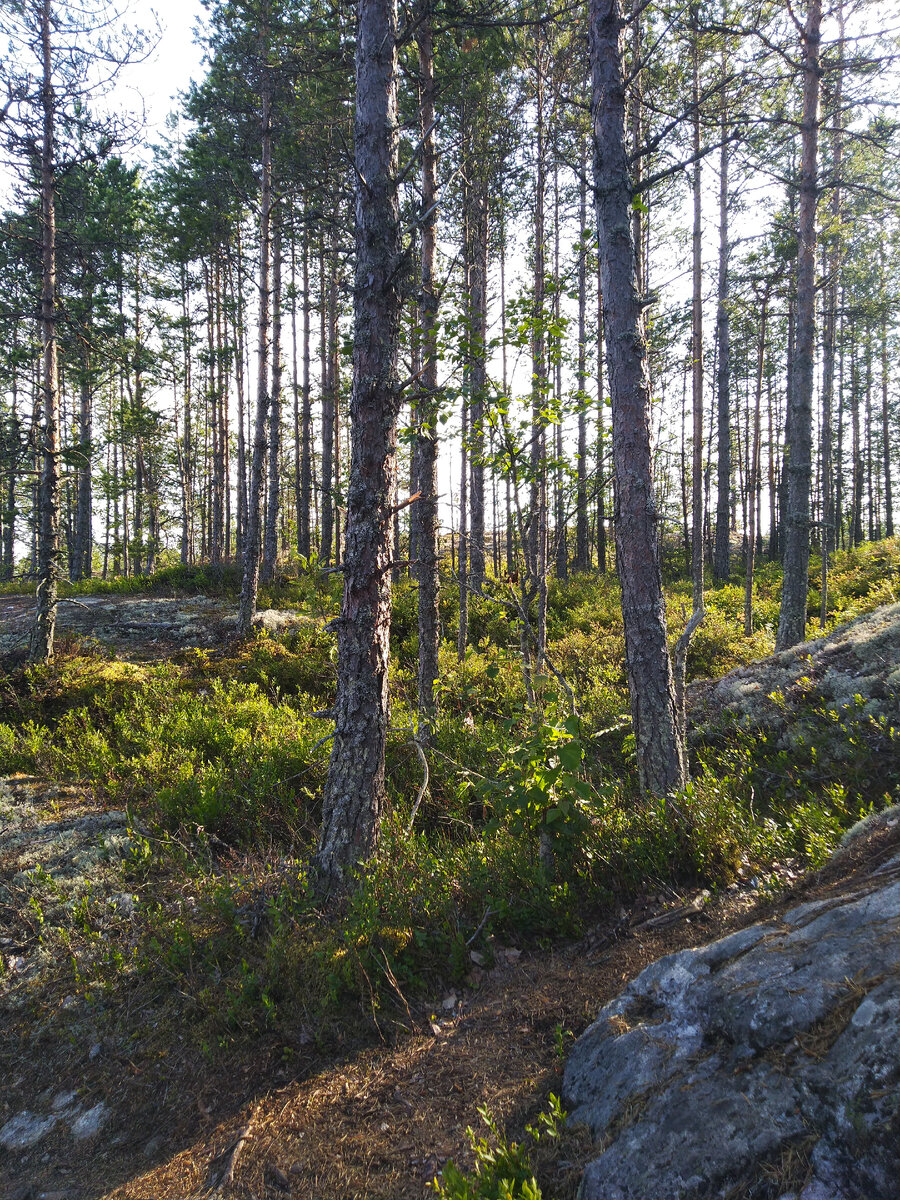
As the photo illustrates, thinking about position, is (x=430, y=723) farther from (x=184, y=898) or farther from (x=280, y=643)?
(x=280, y=643)

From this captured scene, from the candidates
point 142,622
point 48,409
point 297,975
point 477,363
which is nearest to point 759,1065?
point 297,975

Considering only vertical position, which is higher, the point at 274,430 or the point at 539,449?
the point at 274,430

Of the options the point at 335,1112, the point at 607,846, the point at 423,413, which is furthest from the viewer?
the point at 423,413

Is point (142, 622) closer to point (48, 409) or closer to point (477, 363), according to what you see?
point (48, 409)

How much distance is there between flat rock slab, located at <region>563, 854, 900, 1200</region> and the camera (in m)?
1.43

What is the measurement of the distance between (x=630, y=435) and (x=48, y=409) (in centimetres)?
892

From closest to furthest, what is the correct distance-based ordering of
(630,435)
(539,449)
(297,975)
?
(297,975) < (630,435) < (539,449)

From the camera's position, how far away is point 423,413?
20.5ft

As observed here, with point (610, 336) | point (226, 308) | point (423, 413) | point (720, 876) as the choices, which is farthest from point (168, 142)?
point (720, 876)

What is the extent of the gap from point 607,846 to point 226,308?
1947 centimetres

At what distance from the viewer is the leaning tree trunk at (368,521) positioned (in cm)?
426

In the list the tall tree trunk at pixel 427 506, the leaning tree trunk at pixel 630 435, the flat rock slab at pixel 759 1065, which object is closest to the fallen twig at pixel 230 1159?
the flat rock slab at pixel 759 1065

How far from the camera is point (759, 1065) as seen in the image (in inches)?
69.3

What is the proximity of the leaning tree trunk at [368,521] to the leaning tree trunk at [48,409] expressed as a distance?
699 centimetres
